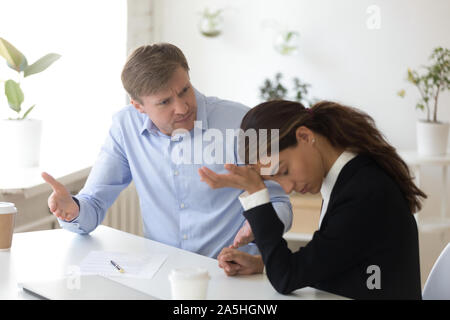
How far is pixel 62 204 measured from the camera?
5.89ft

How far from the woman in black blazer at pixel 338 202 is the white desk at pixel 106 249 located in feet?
0.28

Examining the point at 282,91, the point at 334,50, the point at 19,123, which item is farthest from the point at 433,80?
the point at 19,123

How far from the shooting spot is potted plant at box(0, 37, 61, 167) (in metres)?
2.38

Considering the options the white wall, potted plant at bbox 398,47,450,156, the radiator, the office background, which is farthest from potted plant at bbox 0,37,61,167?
potted plant at bbox 398,47,450,156

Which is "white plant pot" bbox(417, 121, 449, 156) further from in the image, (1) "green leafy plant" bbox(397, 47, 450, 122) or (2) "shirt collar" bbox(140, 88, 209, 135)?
(2) "shirt collar" bbox(140, 88, 209, 135)

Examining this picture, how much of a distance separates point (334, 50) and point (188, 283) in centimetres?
242

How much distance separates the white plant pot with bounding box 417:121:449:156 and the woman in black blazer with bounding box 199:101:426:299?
5.59ft

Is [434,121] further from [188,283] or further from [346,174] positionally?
[188,283]

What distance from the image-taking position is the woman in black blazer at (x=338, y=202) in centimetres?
130

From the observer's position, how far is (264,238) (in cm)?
133

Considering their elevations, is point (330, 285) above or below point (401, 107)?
below
